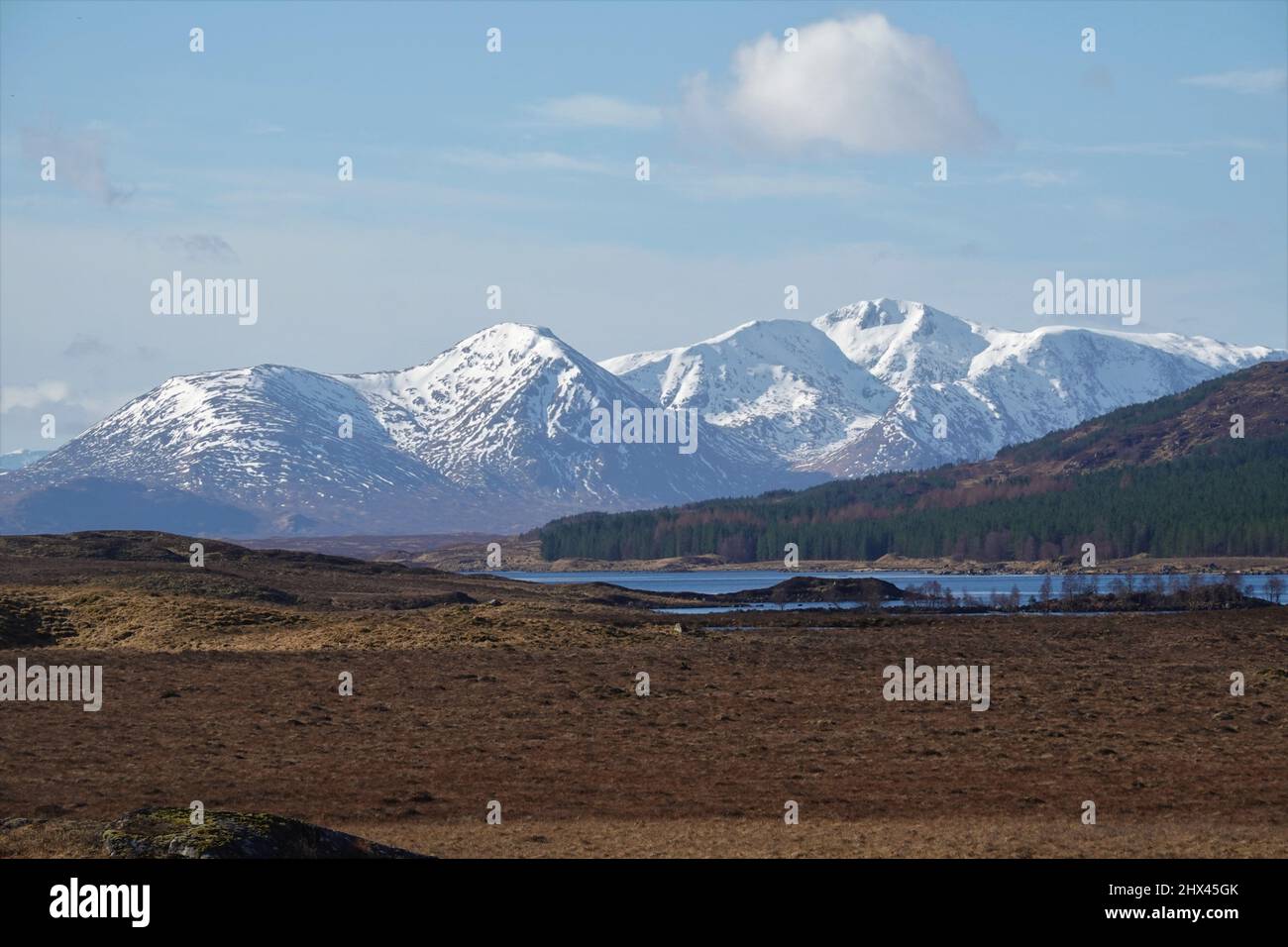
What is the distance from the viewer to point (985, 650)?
223 ft

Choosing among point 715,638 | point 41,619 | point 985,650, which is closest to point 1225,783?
point 985,650

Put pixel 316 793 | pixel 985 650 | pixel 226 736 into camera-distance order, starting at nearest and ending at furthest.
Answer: pixel 316 793 → pixel 226 736 → pixel 985 650

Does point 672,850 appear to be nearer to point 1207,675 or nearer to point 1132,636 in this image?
point 1207,675

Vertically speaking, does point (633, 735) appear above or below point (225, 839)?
below

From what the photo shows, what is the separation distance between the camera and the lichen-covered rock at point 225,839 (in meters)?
22.5

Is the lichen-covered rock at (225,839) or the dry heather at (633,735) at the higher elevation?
the lichen-covered rock at (225,839)

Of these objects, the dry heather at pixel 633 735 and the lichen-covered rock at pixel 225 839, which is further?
the dry heather at pixel 633 735

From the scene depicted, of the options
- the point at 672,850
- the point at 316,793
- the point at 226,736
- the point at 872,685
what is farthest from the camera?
the point at 872,685

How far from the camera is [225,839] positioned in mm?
22688

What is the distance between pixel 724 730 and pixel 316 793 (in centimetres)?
1459

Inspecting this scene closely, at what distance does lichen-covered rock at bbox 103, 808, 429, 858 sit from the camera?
2252cm

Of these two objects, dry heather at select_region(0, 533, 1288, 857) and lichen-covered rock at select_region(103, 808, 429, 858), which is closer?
lichen-covered rock at select_region(103, 808, 429, 858)

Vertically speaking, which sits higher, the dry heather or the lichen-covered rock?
the lichen-covered rock

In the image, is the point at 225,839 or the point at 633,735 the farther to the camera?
the point at 633,735
